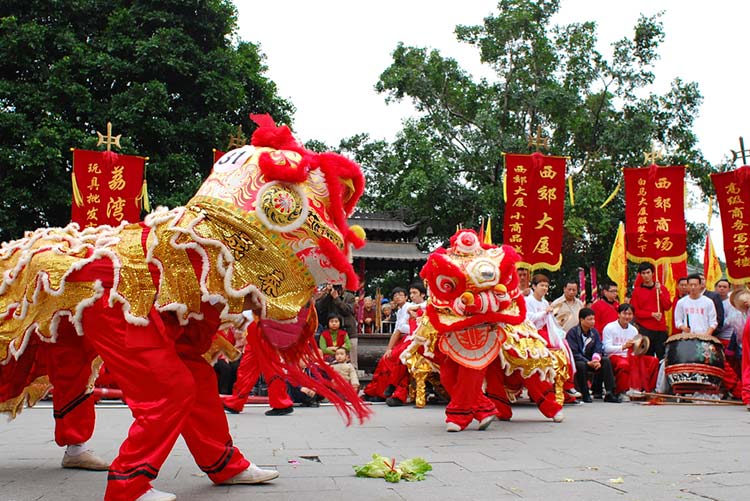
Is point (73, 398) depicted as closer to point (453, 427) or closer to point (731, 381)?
point (453, 427)

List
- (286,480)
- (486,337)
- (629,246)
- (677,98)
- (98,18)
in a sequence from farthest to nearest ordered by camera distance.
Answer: (677,98) → (98,18) → (629,246) → (486,337) → (286,480)

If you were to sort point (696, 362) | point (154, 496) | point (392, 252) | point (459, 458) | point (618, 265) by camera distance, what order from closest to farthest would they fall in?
point (154, 496), point (459, 458), point (696, 362), point (618, 265), point (392, 252)

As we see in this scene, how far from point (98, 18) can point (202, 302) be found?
15.4 meters

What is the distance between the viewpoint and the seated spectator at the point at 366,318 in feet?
A: 52.0

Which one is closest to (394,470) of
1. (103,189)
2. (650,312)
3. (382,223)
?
(650,312)

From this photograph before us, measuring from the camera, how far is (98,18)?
16.5m

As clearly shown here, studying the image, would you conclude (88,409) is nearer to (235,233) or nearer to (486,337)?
(235,233)

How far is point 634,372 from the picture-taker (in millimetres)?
9805

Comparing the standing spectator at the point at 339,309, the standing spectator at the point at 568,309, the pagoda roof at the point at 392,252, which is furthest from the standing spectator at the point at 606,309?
the pagoda roof at the point at 392,252

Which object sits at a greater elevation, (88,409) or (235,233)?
(235,233)

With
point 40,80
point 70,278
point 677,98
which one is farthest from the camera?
point 677,98

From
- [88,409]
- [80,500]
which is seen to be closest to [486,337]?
[88,409]

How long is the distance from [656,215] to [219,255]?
9585 mm

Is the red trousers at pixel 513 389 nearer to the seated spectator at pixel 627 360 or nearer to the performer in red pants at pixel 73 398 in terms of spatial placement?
the seated spectator at pixel 627 360
